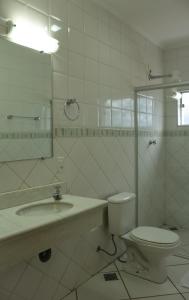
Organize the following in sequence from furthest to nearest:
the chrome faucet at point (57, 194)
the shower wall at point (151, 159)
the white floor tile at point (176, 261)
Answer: the shower wall at point (151, 159) < the white floor tile at point (176, 261) < the chrome faucet at point (57, 194)

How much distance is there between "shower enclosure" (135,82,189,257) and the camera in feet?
10.8

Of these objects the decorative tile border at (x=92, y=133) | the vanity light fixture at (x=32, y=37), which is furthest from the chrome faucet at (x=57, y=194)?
the vanity light fixture at (x=32, y=37)

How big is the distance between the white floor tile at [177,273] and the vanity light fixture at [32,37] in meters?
2.14

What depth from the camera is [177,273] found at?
2.47 meters

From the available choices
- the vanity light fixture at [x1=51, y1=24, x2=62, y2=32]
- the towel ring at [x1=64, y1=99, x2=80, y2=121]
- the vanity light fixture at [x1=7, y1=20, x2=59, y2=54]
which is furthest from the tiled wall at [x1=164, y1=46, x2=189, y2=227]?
the vanity light fixture at [x1=7, y1=20, x2=59, y2=54]

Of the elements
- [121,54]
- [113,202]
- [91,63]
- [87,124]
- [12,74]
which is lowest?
[113,202]

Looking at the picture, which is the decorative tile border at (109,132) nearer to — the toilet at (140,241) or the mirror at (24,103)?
the mirror at (24,103)

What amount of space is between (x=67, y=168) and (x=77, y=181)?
6.7 inches

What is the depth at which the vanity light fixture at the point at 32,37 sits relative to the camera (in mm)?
1721

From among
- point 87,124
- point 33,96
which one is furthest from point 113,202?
point 33,96

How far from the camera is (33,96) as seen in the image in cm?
185

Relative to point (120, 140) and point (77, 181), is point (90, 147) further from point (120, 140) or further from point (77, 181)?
point (120, 140)

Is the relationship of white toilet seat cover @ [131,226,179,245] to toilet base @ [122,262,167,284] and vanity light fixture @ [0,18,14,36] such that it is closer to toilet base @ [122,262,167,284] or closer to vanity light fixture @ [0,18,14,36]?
toilet base @ [122,262,167,284]

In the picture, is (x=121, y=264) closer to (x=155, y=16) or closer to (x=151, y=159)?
(x=151, y=159)
